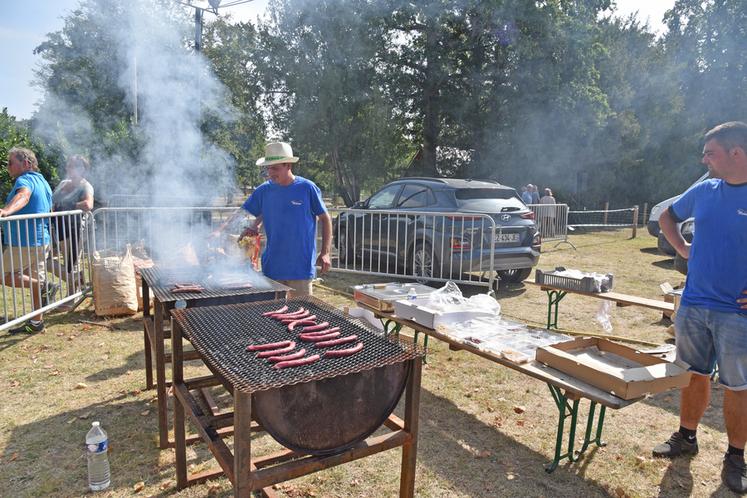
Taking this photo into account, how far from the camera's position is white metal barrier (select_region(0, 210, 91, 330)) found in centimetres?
553

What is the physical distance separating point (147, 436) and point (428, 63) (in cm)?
2019

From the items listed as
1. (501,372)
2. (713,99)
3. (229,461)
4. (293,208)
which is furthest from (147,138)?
(713,99)

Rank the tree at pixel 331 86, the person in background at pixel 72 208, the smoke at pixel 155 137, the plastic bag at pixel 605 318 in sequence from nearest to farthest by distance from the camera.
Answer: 1. the plastic bag at pixel 605 318
2. the person in background at pixel 72 208
3. the smoke at pixel 155 137
4. the tree at pixel 331 86

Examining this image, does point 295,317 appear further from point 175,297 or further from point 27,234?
point 27,234

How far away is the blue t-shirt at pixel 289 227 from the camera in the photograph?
169 inches

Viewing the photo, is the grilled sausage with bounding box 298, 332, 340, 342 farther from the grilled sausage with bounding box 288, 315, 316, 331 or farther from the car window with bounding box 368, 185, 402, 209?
the car window with bounding box 368, 185, 402, 209

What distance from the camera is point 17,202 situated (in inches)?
216

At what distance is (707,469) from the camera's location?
327 centimetres

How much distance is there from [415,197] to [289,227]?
4.60 meters

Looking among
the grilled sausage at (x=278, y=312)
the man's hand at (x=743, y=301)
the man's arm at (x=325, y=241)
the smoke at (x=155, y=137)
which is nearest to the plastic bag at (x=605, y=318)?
the man's hand at (x=743, y=301)

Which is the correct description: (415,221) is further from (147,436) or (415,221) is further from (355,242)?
(147,436)

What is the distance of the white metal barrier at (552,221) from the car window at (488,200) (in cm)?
617

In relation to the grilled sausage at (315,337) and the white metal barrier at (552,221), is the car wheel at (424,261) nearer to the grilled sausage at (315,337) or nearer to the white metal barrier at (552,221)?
the grilled sausage at (315,337)

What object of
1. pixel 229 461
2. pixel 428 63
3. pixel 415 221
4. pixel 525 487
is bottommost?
pixel 525 487
